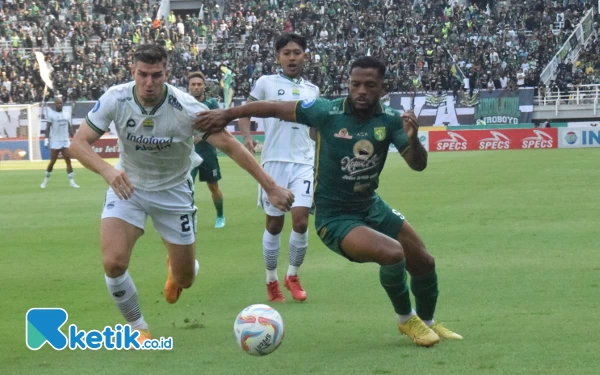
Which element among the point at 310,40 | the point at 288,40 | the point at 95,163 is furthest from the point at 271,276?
the point at 310,40

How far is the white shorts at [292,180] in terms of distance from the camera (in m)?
9.67

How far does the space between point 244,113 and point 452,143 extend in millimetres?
37659

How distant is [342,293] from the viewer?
380 inches

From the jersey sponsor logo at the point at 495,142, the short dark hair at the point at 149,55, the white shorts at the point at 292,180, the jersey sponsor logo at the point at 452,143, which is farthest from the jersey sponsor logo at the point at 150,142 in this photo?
the jersey sponsor logo at the point at 495,142

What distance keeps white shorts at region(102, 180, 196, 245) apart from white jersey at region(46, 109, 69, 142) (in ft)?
62.1

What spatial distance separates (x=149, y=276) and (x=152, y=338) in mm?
3713

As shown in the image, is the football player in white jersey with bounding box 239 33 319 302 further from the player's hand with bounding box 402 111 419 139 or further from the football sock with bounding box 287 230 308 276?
the player's hand with bounding box 402 111 419 139

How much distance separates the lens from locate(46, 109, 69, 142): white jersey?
2616 centimetres

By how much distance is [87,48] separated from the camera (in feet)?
183

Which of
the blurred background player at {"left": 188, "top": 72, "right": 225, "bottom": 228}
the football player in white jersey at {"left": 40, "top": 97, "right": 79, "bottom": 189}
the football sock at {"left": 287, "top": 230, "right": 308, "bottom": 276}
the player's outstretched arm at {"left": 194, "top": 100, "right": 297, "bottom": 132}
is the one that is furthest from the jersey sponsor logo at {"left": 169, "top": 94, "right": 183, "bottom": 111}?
the football player in white jersey at {"left": 40, "top": 97, "right": 79, "bottom": 189}

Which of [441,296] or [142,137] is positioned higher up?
[142,137]

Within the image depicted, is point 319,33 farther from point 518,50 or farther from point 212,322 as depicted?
point 212,322

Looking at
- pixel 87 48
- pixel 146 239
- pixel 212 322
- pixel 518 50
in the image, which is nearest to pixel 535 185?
pixel 146 239

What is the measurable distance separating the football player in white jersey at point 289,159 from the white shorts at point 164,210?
5.62 ft
